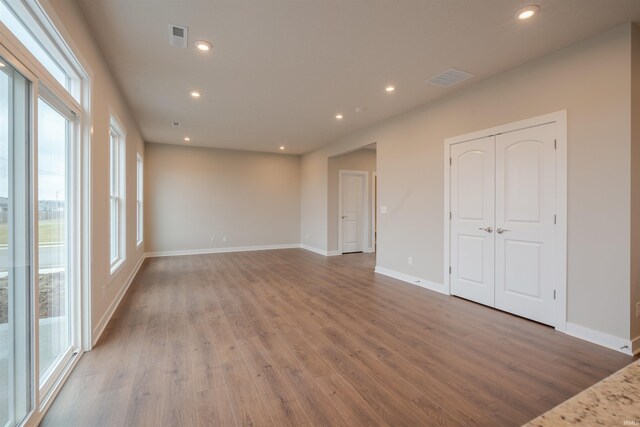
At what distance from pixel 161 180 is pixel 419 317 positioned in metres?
6.65

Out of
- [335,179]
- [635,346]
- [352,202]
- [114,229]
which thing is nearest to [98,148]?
[114,229]

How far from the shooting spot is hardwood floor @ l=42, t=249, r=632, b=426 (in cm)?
178

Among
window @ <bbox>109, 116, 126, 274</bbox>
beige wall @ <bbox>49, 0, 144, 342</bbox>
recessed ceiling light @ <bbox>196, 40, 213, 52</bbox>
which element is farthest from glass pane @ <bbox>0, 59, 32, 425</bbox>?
window @ <bbox>109, 116, 126, 274</bbox>

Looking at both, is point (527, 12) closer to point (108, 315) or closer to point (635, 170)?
point (635, 170)

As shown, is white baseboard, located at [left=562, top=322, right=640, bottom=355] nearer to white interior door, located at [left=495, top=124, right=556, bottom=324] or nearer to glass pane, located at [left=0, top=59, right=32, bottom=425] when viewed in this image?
white interior door, located at [left=495, top=124, right=556, bottom=324]

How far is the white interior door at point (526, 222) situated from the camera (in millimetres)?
3047

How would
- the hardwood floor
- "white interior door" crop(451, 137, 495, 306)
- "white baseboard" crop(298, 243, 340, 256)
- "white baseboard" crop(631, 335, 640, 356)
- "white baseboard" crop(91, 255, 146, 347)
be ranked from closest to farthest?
the hardwood floor, "white baseboard" crop(631, 335, 640, 356), "white baseboard" crop(91, 255, 146, 347), "white interior door" crop(451, 137, 495, 306), "white baseboard" crop(298, 243, 340, 256)

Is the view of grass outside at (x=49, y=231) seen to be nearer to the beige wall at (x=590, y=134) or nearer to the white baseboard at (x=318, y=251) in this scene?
the beige wall at (x=590, y=134)

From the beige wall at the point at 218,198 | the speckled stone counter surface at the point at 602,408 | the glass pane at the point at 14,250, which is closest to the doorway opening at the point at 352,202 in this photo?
the beige wall at the point at 218,198

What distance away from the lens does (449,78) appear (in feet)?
11.6

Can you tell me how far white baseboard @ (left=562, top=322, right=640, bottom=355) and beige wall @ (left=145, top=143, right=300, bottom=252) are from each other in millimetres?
6777

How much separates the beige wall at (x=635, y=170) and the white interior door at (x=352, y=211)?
17.8 feet

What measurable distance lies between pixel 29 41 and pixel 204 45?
138 cm

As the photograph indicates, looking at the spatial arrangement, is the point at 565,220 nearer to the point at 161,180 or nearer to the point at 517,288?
the point at 517,288
